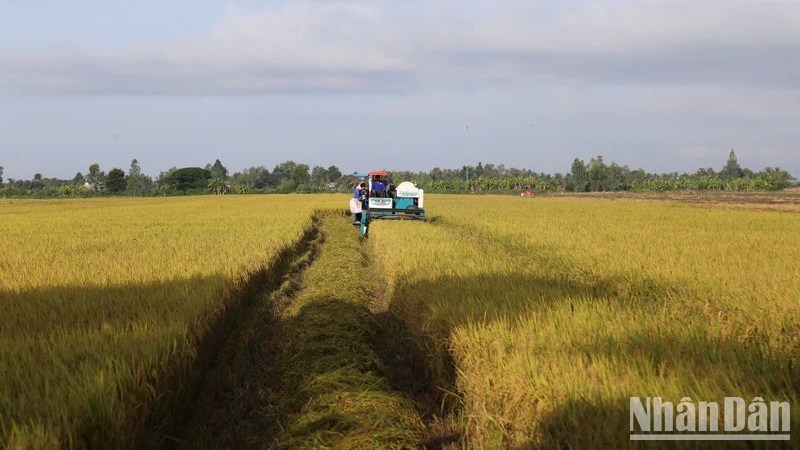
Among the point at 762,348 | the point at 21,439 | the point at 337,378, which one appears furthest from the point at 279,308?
the point at 762,348

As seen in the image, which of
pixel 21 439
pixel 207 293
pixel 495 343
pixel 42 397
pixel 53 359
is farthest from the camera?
pixel 207 293

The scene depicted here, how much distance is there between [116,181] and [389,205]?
344ft

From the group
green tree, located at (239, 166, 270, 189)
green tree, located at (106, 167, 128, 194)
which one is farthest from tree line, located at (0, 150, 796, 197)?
green tree, located at (239, 166, 270, 189)

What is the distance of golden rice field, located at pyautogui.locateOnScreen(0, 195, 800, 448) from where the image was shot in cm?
276

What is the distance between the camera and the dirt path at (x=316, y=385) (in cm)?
362

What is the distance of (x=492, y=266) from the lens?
7348 millimetres

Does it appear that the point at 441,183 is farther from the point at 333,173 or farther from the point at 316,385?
the point at 316,385

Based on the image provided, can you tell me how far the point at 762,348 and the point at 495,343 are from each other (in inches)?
70.1

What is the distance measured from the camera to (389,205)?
1641cm

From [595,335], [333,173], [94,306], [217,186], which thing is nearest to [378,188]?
[94,306]

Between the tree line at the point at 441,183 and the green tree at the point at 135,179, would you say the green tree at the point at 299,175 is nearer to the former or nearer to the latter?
the tree line at the point at 441,183

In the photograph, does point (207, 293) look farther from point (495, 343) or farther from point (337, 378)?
point (495, 343)

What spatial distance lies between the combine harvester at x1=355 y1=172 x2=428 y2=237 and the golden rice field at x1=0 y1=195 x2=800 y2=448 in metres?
7.44

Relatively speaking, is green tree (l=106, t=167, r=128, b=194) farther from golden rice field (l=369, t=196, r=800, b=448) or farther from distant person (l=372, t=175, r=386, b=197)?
golden rice field (l=369, t=196, r=800, b=448)
